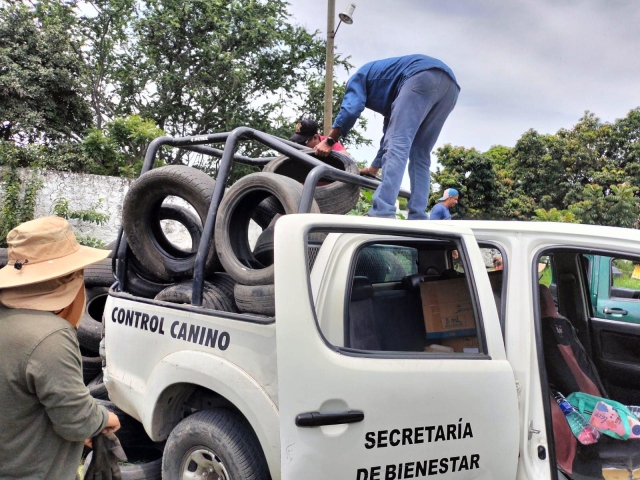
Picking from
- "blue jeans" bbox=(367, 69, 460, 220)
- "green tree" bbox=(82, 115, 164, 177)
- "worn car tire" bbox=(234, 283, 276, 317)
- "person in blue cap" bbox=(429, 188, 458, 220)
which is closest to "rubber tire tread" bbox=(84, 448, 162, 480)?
"worn car tire" bbox=(234, 283, 276, 317)

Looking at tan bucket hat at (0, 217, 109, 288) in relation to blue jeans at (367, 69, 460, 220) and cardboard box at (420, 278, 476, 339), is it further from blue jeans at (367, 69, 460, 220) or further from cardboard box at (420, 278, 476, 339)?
blue jeans at (367, 69, 460, 220)

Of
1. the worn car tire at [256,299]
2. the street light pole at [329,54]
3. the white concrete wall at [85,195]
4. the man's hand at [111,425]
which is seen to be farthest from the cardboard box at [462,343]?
the white concrete wall at [85,195]

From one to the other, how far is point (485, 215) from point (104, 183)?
16304mm

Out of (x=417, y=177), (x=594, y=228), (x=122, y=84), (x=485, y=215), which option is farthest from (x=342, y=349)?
(x=485, y=215)

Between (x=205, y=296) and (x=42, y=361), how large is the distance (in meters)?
1.06

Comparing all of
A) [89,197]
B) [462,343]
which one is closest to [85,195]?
[89,197]

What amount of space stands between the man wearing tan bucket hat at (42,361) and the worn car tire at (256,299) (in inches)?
29.6

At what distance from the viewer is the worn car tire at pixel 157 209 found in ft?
9.82

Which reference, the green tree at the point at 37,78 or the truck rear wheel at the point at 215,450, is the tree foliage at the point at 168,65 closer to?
the green tree at the point at 37,78

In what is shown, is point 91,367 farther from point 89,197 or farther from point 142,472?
point 89,197

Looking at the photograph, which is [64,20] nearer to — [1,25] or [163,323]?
[1,25]

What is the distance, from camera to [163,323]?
2494mm

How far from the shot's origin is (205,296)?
2.63 m

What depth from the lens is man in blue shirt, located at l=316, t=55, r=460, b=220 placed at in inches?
132
